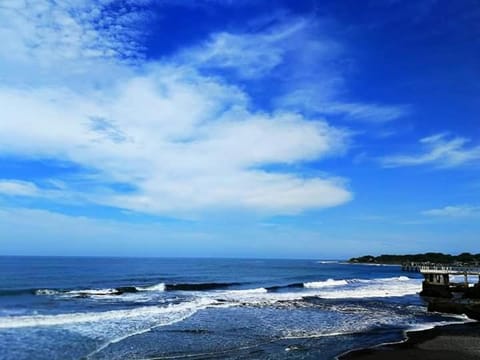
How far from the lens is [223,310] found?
98.7 feet

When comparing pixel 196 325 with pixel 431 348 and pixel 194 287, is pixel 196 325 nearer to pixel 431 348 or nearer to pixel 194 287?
pixel 431 348

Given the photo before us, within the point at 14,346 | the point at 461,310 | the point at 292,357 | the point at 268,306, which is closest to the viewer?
the point at 292,357

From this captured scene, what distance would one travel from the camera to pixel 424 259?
144 meters

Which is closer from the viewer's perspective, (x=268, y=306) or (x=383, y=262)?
(x=268, y=306)

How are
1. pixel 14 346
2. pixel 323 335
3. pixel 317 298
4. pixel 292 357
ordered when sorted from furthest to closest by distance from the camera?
1. pixel 317 298
2. pixel 323 335
3. pixel 14 346
4. pixel 292 357

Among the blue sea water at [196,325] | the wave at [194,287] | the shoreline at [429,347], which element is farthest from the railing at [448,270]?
the shoreline at [429,347]

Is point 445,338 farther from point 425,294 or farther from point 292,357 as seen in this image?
point 425,294

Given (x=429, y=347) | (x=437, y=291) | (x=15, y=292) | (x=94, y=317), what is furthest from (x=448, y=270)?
(x=15, y=292)

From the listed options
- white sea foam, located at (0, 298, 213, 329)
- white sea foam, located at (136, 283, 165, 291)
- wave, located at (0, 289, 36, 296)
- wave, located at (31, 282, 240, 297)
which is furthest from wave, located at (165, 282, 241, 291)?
white sea foam, located at (0, 298, 213, 329)

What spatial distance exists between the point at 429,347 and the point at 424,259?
136 m

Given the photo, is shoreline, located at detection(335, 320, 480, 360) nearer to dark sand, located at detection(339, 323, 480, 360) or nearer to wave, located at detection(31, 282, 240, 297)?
dark sand, located at detection(339, 323, 480, 360)

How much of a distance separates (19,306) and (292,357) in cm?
2122

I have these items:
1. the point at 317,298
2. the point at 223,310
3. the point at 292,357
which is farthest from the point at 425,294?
the point at 292,357

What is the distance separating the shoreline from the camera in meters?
17.2
